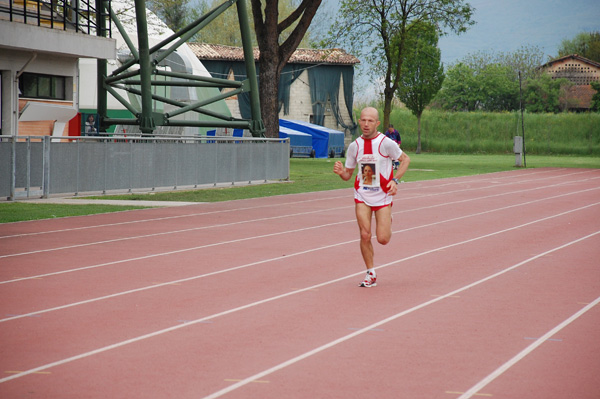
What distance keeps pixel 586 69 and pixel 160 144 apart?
337 ft

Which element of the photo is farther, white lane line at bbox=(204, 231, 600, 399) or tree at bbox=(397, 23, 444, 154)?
tree at bbox=(397, 23, 444, 154)

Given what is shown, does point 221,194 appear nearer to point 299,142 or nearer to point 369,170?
point 369,170

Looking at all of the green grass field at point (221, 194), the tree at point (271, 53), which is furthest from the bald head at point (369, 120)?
the tree at point (271, 53)

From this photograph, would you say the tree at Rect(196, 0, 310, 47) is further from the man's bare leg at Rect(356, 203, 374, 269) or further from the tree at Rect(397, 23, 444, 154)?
the man's bare leg at Rect(356, 203, 374, 269)

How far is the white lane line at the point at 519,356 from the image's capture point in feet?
19.3

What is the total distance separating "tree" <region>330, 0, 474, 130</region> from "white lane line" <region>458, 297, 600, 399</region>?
144ft

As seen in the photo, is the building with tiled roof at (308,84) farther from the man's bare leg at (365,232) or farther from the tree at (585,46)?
the tree at (585,46)

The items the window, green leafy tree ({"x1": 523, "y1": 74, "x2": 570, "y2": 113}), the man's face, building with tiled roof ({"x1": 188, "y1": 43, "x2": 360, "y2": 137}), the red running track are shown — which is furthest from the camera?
green leafy tree ({"x1": 523, "y1": 74, "x2": 570, "y2": 113})

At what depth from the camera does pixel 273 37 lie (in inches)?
1531

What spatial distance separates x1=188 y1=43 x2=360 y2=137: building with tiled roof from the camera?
231ft

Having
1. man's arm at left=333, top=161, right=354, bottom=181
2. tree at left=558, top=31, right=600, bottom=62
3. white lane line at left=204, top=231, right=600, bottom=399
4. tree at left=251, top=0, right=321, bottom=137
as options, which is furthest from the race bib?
tree at left=558, top=31, right=600, bottom=62

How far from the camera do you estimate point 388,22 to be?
54344mm

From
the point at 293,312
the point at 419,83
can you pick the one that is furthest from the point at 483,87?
the point at 293,312

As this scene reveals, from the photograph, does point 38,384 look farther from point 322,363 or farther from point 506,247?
point 506,247
